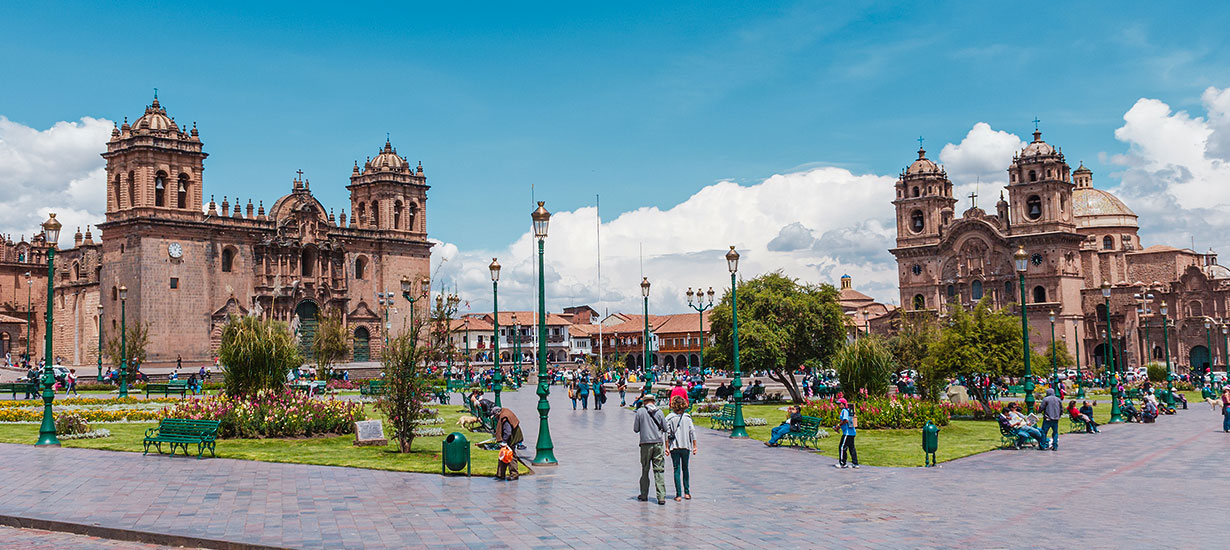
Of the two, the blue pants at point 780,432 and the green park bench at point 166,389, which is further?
the green park bench at point 166,389

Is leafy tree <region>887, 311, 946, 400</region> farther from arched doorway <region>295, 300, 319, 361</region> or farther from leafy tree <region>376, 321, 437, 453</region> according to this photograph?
arched doorway <region>295, 300, 319, 361</region>

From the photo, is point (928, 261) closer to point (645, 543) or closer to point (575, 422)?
point (575, 422)

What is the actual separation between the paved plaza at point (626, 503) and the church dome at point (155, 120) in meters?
44.8

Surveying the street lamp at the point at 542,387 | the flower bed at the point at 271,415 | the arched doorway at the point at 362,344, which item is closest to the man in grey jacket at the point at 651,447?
the street lamp at the point at 542,387

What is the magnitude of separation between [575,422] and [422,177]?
48405mm

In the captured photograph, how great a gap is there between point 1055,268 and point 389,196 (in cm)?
5347

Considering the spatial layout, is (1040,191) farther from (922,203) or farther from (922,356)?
(922,356)

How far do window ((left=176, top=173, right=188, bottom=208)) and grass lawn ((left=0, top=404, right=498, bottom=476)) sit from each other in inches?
1543

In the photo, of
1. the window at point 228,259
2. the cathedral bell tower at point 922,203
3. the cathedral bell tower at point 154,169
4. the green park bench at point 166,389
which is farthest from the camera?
the cathedral bell tower at point 922,203

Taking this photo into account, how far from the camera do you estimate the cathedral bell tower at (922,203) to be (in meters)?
88.1

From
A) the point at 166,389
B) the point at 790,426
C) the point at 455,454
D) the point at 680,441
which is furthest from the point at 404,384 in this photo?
the point at 166,389

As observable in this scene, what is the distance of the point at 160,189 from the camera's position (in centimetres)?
5981

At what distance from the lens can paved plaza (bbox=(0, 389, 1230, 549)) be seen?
1076 centimetres

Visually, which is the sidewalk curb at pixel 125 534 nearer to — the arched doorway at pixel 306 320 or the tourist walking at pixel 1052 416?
the tourist walking at pixel 1052 416
